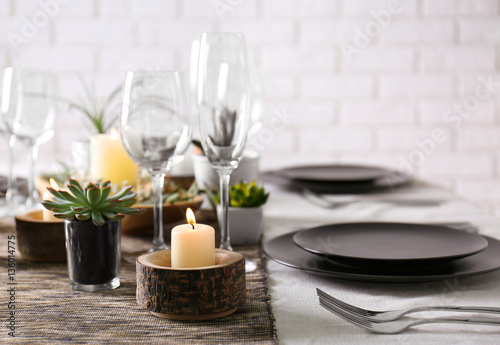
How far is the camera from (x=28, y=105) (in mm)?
1176

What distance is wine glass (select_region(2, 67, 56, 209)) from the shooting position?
1163 millimetres

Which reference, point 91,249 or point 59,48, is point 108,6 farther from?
point 91,249

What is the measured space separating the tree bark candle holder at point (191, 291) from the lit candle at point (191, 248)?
25 millimetres

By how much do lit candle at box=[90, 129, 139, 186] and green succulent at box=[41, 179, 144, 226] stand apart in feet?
1.43

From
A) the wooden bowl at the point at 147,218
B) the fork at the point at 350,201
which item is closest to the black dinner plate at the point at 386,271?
the wooden bowl at the point at 147,218

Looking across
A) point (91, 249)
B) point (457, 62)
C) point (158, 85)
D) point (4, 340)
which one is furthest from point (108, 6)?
point (4, 340)

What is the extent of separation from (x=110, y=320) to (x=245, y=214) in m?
0.39

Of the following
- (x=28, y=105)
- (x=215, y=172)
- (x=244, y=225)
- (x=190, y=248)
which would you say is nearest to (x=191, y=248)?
(x=190, y=248)

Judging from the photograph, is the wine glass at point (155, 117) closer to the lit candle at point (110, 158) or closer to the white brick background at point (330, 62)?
the lit candle at point (110, 158)

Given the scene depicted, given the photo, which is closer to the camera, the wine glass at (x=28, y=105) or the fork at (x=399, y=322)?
the fork at (x=399, y=322)

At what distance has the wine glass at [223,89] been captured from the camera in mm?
776

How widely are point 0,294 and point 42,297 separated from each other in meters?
0.05

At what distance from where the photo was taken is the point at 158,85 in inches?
32.9

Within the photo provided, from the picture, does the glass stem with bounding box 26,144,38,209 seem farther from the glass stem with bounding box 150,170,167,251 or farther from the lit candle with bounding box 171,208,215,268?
the lit candle with bounding box 171,208,215,268
